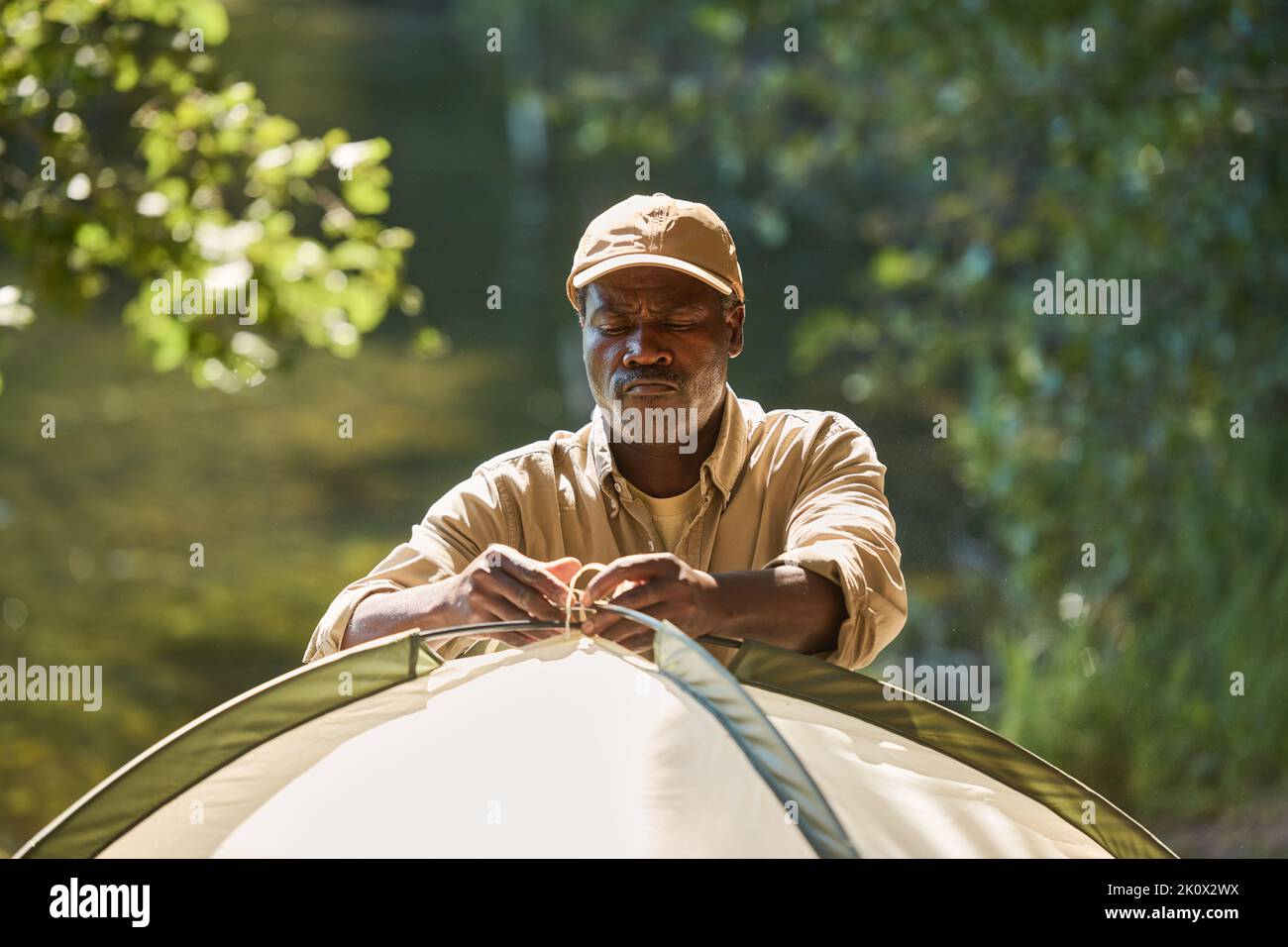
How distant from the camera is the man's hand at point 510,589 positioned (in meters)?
1.27

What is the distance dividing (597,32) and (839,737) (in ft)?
22.4

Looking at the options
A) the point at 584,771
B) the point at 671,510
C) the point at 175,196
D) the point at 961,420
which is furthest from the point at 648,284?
the point at 961,420

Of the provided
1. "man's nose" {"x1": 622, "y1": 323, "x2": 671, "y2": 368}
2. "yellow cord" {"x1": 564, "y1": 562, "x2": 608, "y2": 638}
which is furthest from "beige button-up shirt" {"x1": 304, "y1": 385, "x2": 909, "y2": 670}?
"yellow cord" {"x1": 564, "y1": 562, "x2": 608, "y2": 638}

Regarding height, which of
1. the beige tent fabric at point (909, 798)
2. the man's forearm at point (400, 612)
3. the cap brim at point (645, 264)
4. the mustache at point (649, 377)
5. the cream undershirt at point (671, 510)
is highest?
the cap brim at point (645, 264)

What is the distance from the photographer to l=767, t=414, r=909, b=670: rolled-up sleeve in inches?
53.8

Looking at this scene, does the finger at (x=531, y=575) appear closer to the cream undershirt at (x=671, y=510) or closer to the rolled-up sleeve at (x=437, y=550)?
the rolled-up sleeve at (x=437, y=550)

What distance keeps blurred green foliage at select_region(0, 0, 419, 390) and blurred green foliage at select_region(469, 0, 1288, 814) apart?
164 cm

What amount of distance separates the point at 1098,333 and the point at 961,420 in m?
0.52

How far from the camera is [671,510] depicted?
1573 millimetres

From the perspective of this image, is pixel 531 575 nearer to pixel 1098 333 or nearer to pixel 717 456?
pixel 717 456

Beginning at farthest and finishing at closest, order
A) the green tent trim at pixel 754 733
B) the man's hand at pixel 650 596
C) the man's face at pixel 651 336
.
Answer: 1. the man's face at pixel 651 336
2. the man's hand at pixel 650 596
3. the green tent trim at pixel 754 733

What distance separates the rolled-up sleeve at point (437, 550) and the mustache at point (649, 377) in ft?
0.56

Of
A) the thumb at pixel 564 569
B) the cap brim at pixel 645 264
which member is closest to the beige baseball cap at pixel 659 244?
the cap brim at pixel 645 264

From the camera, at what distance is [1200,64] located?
3422mm
